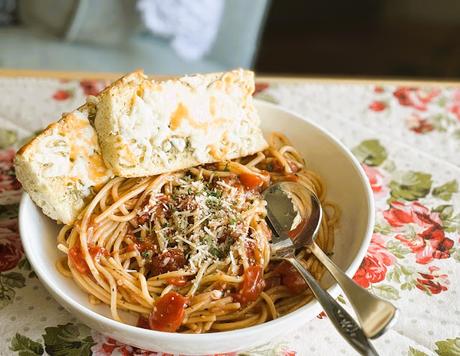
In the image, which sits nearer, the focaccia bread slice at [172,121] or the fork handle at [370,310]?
the fork handle at [370,310]

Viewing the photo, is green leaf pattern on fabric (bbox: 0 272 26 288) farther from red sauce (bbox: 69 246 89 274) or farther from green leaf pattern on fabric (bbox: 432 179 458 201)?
green leaf pattern on fabric (bbox: 432 179 458 201)

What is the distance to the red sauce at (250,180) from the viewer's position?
183 centimetres


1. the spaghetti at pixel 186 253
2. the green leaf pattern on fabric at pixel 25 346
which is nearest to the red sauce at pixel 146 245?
the spaghetti at pixel 186 253

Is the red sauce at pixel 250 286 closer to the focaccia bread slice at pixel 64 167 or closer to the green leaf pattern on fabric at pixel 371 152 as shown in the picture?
the focaccia bread slice at pixel 64 167

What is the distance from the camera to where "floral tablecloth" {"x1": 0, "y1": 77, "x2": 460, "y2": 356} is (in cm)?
157

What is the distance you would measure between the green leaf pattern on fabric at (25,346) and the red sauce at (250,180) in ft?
2.42

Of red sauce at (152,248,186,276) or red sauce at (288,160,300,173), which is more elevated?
red sauce at (288,160,300,173)

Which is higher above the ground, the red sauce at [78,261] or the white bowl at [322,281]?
the white bowl at [322,281]

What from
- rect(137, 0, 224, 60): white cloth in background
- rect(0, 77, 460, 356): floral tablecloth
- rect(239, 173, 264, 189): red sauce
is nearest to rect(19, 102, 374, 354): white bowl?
rect(0, 77, 460, 356): floral tablecloth

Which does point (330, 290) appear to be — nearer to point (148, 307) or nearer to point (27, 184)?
point (148, 307)

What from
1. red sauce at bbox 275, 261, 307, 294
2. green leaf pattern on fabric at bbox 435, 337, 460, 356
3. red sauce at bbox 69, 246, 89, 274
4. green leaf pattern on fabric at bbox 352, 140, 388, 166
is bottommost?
red sauce at bbox 69, 246, 89, 274

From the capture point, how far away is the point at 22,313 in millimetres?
1624

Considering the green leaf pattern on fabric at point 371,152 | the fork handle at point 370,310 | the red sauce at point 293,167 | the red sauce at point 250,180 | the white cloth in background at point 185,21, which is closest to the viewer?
the fork handle at point 370,310

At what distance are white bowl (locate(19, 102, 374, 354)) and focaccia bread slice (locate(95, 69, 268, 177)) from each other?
0.26 meters
